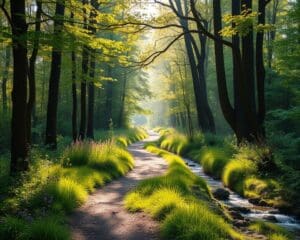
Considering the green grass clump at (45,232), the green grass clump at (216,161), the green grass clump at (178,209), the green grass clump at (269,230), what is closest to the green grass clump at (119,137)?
the green grass clump at (216,161)

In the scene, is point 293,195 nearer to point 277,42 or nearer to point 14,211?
point 14,211

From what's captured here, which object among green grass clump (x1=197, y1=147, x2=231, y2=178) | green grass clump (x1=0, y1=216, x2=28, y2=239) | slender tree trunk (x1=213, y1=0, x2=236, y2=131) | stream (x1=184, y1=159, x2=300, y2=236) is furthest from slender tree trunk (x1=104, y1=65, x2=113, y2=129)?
green grass clump (x1=0, y1=216, x2=28, y2=239)

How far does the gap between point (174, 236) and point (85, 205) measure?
3.18 metres

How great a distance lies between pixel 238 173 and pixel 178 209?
7037mm

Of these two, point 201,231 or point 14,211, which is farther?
point 14,211

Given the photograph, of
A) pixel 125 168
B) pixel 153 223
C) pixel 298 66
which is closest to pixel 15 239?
pixel 153 223

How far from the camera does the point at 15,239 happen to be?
5.93 m

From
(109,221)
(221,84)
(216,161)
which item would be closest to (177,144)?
(216,161)

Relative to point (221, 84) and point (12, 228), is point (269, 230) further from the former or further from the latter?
point (221, 84)

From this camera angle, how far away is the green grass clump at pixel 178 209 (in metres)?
6.23

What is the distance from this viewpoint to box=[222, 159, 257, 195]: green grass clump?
42.7 feet

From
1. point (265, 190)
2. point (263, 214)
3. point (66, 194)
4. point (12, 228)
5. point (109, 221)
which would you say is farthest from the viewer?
point (265, 190)

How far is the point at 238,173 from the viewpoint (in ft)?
44.4

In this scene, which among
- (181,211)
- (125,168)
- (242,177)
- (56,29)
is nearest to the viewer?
(181,211)
